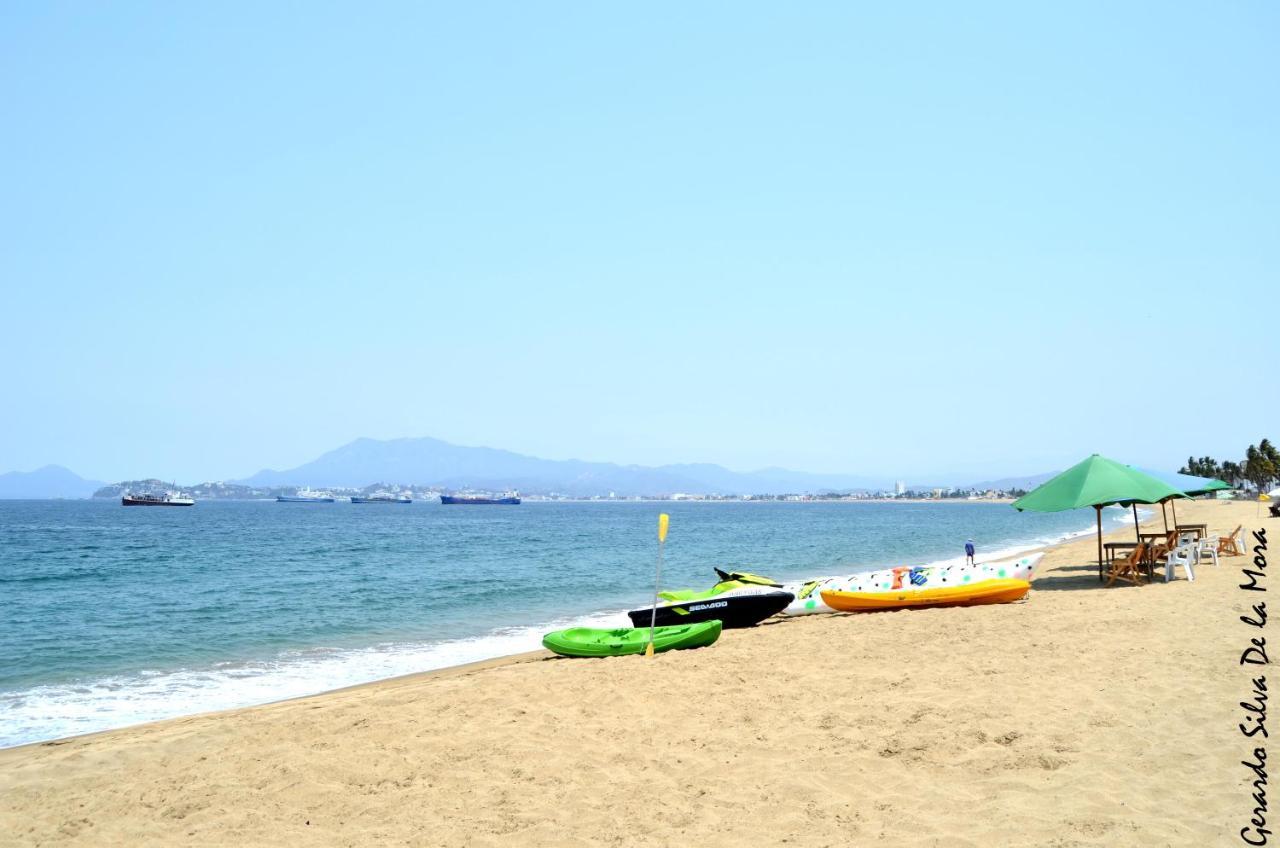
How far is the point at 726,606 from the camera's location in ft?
46.3

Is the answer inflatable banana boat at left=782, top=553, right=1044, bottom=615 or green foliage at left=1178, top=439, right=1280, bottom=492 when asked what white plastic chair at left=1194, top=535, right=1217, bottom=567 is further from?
green foliage at left=1178, top=439, right=1280, bottom=492

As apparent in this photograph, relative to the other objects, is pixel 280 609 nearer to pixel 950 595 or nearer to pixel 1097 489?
pixel 950 595

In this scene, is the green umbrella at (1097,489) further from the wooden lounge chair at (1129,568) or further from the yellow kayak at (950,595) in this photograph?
the yellow kayak at (950,595)

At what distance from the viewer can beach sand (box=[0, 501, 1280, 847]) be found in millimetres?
5363

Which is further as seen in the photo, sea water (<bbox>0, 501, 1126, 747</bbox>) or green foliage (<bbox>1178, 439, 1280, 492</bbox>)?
green foliage (<bbox>1178, 439, 1280, 492</bbox>)

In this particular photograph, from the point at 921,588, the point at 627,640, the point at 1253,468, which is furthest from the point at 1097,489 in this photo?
the point at 1253,468

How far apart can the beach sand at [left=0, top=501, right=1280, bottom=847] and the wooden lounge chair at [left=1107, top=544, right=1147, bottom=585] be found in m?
5.17

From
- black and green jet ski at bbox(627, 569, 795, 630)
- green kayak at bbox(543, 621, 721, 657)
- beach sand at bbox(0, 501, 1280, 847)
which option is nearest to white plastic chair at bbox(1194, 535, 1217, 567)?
beach sand at bbox(0, 501, 1280, 847)

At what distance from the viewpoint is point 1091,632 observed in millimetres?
10648

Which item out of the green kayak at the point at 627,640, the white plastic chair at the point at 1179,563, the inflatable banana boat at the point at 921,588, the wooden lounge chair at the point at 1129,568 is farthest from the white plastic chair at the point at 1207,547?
the green kayak at the point at 627,640

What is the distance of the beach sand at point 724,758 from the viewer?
17.6 feet

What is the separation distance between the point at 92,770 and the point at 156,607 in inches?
610

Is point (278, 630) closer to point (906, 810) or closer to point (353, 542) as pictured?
point (906, 810)

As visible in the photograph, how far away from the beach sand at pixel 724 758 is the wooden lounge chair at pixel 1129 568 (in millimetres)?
5165
